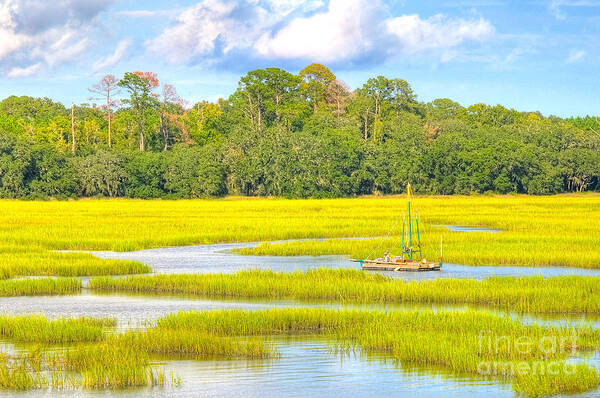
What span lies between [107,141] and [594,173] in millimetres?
68529

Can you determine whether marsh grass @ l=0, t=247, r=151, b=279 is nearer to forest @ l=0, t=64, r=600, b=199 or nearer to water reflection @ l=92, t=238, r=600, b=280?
water reflection @ l=92, t=238, r=600, b=280

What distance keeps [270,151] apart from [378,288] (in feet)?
260

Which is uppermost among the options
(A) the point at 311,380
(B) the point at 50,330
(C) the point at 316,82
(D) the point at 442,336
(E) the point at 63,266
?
(C) the point at 316,82

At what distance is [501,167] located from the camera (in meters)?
106

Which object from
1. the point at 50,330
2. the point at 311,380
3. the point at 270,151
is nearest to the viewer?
the point at 311,380

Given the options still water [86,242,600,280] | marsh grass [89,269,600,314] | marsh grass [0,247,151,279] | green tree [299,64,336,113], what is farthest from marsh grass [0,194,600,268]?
green tree [299,64,336,113]

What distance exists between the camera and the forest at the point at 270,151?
102 m

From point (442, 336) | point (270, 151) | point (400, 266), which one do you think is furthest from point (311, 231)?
point (270, 151)

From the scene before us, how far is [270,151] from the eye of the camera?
103 metres

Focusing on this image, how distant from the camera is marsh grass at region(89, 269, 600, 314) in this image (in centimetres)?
2295

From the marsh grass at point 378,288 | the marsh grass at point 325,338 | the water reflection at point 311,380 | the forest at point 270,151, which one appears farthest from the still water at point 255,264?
the forest at point 270,151

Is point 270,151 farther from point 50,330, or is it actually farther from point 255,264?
point 50,330

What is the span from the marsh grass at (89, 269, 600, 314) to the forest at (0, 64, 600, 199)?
243ft

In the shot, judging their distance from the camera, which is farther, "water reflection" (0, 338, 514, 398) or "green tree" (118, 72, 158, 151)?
"green tree" (118, 72, 158, 151)
